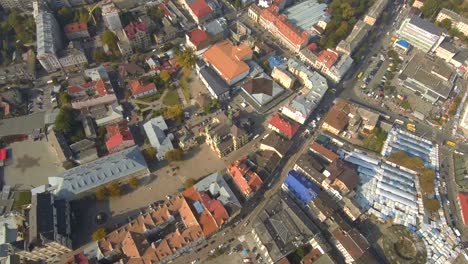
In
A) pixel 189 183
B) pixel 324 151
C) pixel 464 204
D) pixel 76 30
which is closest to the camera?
pixel 189 183

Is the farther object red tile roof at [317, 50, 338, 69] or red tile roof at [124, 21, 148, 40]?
red tile roof at [124, 21, 148, 40]

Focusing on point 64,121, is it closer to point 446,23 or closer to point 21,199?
point 21,199

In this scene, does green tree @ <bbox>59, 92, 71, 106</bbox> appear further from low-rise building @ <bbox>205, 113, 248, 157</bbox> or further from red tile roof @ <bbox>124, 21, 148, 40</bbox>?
low-rise building @ <bbox>205, 113, 248, 157</bbox>

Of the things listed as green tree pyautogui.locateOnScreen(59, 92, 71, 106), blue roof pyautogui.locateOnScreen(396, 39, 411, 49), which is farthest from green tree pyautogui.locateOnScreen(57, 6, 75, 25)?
blue roof pyautogui.locateOnScreen(396, 39, 411, 49)

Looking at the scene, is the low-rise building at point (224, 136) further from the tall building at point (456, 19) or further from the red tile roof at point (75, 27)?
the tall building at point (456, 19)

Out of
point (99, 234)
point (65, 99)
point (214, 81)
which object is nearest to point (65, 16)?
point (65, 99)

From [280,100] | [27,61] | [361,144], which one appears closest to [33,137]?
[27,61]

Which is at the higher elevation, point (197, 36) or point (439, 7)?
point (197, 36)
